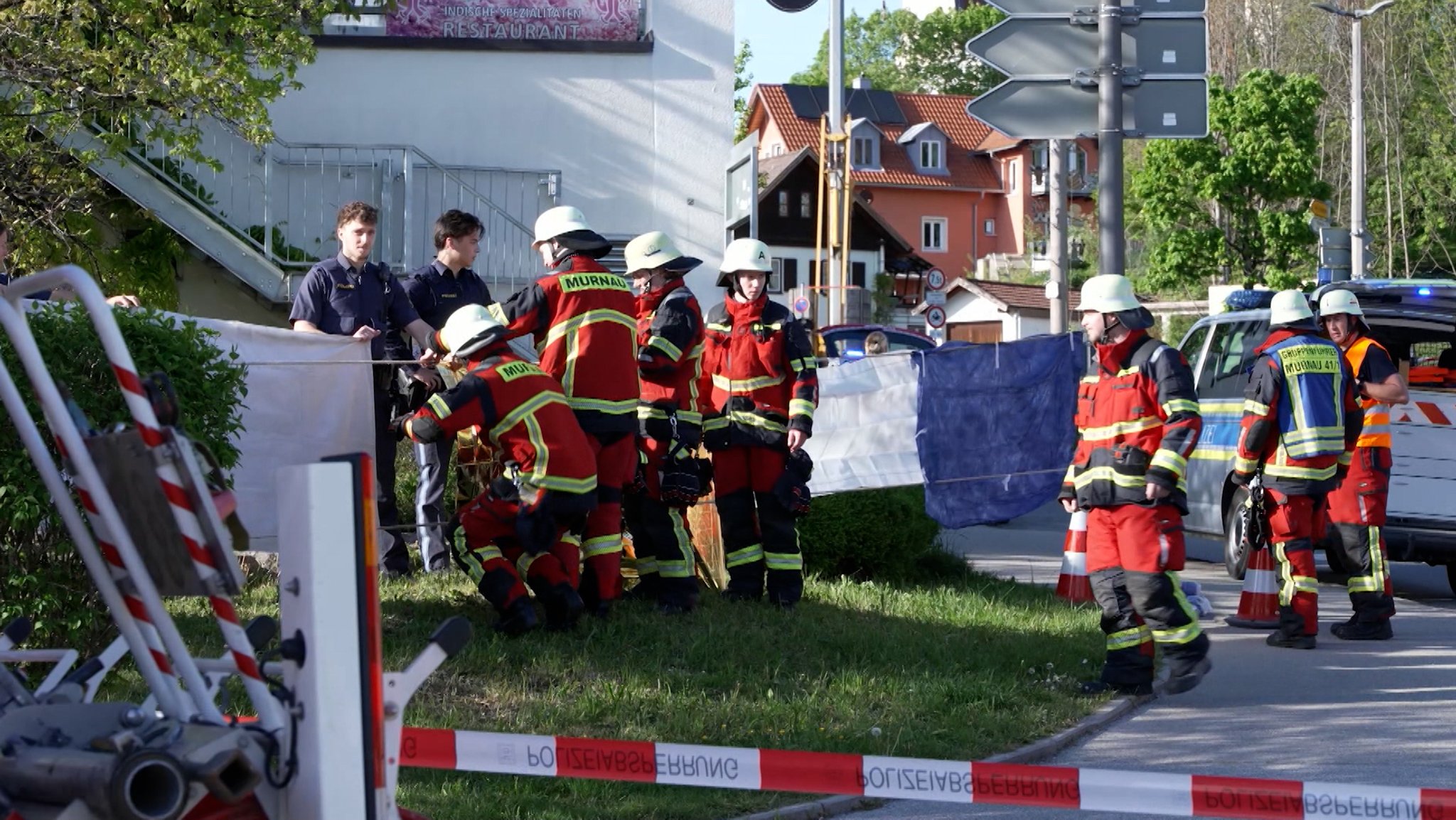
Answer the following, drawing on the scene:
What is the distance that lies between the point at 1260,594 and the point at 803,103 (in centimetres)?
7354

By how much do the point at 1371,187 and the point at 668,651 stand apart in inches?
1939

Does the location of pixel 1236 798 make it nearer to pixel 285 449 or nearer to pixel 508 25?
pixel 285 449

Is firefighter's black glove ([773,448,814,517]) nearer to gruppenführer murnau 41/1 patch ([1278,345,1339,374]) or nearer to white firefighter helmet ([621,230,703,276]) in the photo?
white firefighter helmet ([621,230,703,276])

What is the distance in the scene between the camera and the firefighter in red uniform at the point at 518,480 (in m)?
7.63

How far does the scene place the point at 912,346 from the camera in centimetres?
2816

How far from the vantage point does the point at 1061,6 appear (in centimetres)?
1009

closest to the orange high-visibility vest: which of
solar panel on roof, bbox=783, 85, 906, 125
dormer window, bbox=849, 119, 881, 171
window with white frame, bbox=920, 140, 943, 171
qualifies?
dormer window, bbox=849, 119, 881, 171

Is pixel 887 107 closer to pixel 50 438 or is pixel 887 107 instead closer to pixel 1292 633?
pixel 1292 633

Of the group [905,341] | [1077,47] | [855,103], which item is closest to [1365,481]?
[1077,47]

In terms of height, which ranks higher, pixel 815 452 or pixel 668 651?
pixel 815 452

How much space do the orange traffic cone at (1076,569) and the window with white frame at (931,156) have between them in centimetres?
7403

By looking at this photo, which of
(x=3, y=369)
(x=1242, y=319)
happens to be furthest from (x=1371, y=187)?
(x=3, y=369)

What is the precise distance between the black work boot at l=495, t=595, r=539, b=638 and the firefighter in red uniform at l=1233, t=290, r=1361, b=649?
4.42 meters

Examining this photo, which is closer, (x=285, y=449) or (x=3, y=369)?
(x=3, y=369)
